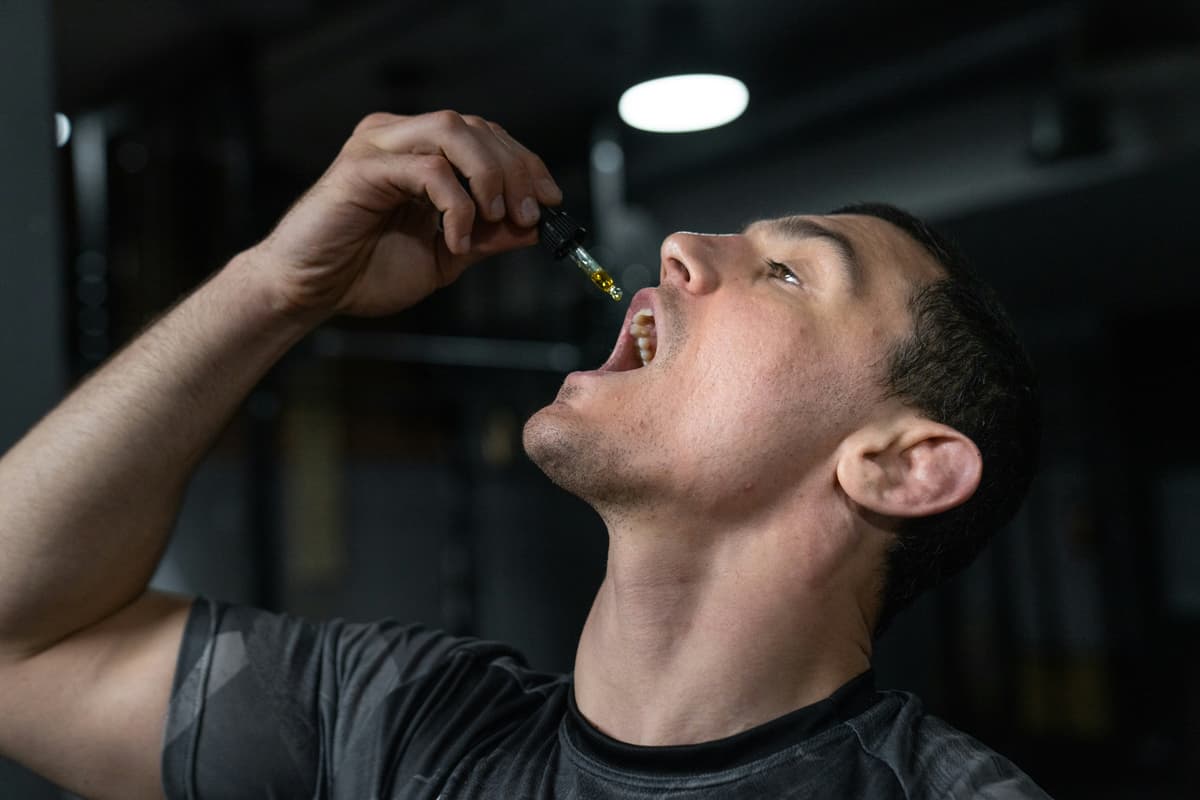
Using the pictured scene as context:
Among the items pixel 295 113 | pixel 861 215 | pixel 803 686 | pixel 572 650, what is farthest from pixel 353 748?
pixel 572 650

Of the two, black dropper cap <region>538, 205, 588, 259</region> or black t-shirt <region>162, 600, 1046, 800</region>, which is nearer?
black t-shirt <region>162, 600, 1046, 800</region>

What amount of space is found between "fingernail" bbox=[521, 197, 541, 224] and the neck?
0.32m

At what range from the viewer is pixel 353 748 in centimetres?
111

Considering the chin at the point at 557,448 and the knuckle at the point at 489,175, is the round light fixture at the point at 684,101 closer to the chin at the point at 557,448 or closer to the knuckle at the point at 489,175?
the knuckle at the point at 489,175

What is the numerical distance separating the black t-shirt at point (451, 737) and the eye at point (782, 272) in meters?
0.39

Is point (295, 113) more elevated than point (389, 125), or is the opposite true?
point (295, 113)

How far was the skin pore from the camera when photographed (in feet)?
3.41

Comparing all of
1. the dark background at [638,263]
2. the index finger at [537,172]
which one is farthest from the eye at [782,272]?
the dark background at [638,263]

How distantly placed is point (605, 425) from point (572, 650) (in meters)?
3.47

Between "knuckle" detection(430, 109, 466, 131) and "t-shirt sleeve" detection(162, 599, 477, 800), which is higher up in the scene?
"knuckle" detection(430, 109, 466, 131)

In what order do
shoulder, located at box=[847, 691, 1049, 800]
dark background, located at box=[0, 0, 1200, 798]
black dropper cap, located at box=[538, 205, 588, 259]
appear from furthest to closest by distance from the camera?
dark background, located at box=[0, 0, 1200, 798] → black dropper cap, located at box=[538, 205, 588, 259] → shoulder, located at box=[847, 691, 1049, 800]

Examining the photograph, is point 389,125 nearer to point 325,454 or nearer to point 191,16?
point 191,16

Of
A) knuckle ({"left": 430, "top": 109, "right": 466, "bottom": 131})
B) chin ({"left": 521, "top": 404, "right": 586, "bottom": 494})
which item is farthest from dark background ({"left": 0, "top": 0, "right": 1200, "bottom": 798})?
chin ({"left": 521, "top": 404, "right": 586, "bottom": 494})

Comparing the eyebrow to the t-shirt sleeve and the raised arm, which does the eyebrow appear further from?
the t-shirt sleeve
